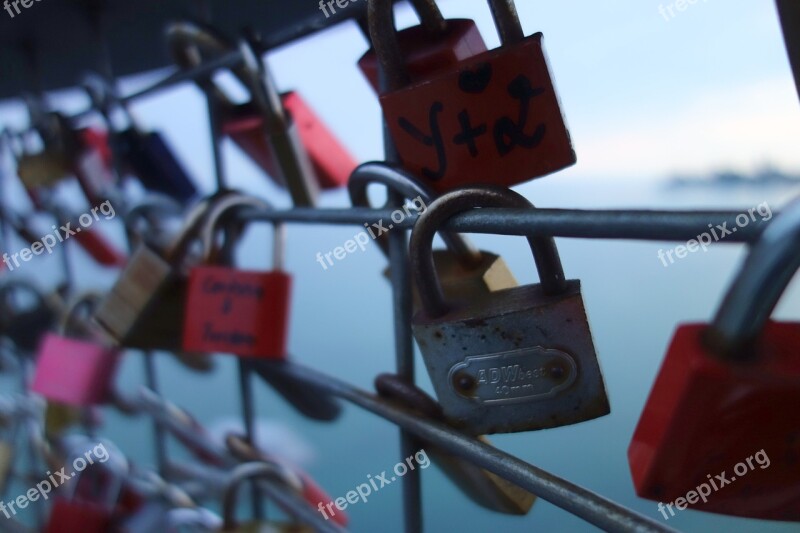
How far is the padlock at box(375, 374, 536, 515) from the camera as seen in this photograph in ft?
1.42

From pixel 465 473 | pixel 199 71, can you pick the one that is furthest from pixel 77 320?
pixel 465 473

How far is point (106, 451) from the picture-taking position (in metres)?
0.89

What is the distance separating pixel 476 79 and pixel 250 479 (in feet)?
1.52

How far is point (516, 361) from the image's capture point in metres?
0.32

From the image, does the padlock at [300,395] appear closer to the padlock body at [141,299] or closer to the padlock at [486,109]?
the padlock body at [141,299]

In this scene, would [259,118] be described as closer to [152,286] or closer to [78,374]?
[152,286]

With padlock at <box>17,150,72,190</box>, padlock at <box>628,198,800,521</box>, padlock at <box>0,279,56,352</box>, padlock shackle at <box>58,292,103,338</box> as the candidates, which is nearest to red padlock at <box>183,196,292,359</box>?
padlock at <box>628,198,800,521</box>

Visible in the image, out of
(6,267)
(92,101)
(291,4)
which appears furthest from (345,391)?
(6,267)

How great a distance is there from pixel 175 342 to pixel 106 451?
1.19ft

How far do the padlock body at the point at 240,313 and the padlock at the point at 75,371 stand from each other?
30 centimetres

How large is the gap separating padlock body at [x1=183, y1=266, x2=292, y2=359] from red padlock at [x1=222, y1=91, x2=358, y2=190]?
0.10 metres

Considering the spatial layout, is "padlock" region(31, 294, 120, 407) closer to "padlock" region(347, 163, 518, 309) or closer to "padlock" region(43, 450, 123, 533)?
"padlock" region(43, 450, 123, 533)

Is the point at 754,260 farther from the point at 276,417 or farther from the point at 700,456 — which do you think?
the point at 276,417

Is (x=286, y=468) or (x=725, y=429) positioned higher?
(x=725, y=429)
